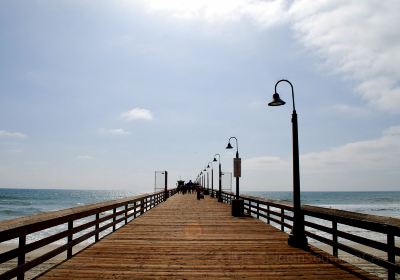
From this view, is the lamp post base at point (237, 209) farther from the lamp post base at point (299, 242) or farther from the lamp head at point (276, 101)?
the lamp head at point (276, 101)

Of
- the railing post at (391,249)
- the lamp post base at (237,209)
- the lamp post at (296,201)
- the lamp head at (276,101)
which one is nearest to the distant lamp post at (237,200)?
the lamp post base at (237,209)

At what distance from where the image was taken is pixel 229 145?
25109 millimetres

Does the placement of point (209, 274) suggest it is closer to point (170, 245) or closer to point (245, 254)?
point (245, 254)

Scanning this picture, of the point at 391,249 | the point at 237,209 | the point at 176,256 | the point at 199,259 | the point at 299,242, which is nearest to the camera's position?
the point at 391,249

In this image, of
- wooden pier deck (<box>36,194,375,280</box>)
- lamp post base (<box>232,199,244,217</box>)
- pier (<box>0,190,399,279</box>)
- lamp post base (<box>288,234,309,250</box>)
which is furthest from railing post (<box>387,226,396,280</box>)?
lamp post base (<box>232,199,244,217</box>)

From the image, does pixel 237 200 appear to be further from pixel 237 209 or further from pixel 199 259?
pixel 199 259

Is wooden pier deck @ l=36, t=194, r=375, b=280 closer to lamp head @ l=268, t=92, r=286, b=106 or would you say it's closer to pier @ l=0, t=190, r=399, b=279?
pier @ l=0, t=190, r=399, b=279

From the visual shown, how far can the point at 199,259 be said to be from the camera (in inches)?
306

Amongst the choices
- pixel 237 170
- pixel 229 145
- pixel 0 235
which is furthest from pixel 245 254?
pixel 229 145

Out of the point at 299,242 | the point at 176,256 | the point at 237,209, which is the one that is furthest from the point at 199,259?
the point at 237,209

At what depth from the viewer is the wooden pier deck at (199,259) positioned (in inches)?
257

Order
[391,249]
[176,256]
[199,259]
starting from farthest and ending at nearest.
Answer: [176,256]
[199,259]
[391,249]

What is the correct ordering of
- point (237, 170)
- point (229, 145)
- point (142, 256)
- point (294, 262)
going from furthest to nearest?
point (229, 145)
point (237, 170)
point (142, 256)
point (294, 262)

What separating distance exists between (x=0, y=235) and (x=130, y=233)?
270 inches
